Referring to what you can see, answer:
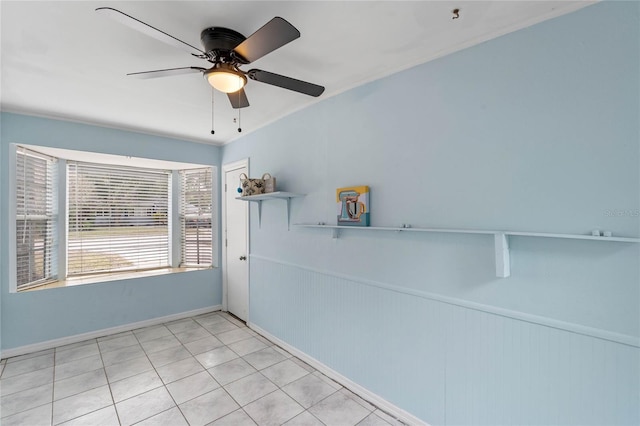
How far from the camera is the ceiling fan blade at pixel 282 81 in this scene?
65.4 inches

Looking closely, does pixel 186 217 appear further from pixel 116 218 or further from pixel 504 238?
pixel 504 238

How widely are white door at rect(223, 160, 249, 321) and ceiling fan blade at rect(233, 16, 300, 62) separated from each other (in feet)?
7.61

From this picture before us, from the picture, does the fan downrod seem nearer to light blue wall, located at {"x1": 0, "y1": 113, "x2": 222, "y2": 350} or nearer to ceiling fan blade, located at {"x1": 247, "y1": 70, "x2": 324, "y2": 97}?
ceiling fan blade, located at {"x1": 247, "y1": 70, "x2": 324, "y2": 97}

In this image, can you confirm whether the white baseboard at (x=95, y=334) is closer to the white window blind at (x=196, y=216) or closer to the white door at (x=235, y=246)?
the white door at (x=235, y=246)

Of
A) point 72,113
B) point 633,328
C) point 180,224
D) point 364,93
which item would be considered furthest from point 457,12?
point 180,224

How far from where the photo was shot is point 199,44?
71.6 inches

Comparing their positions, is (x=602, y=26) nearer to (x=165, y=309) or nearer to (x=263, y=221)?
(x=263, y=221)

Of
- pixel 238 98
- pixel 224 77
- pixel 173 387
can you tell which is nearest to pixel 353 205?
pixel 238 98

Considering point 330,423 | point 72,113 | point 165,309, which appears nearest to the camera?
point 330,423

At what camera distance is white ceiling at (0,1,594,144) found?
4.83 feet

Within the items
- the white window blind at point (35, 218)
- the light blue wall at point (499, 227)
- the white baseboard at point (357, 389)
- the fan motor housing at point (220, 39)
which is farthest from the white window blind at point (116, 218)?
the fan motor housing at point (220, 39)

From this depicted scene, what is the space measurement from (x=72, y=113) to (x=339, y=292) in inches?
128

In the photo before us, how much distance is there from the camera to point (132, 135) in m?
3.60

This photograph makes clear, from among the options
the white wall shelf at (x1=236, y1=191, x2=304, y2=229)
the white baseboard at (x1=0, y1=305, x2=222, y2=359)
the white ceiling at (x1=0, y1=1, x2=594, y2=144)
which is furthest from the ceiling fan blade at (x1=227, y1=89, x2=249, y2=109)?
the white baseboard at (x1=0, y1=305, x2=222, y2=359)
